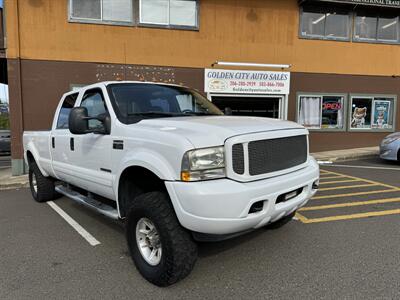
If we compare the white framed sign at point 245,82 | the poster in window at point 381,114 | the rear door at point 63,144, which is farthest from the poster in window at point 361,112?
the rear door at point 63,144

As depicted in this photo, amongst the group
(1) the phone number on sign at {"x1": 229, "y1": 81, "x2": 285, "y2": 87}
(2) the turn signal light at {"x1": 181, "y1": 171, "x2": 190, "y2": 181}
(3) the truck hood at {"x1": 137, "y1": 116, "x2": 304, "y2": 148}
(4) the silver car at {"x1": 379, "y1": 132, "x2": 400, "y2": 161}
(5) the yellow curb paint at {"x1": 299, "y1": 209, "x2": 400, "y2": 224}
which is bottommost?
(5) the yellow curb paint at {"x1": 299, "y1": 209, "x2": 400, "y2": 224}

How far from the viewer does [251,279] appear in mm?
3475

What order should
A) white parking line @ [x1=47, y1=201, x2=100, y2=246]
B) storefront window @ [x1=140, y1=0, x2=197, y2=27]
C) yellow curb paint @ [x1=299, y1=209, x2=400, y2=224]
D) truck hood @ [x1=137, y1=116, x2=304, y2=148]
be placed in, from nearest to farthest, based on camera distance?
1. truck hood @ [x1=137, y1=116, x2=304, y2=148]
2. white parking line @ [x1=47, y1=201, x2=100, y2=246]
3. yellow curb paint @ [x1=299, y1=209, x2=400, y2=224]
4. storefront window @ [x1=140, y1=0, x2=197, y2=27]

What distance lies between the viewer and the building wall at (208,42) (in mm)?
10570

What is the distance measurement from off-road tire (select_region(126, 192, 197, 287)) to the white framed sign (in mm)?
9369

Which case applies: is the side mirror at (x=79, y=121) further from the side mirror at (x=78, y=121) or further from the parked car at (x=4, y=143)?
the parked car at (x=4, y=143)

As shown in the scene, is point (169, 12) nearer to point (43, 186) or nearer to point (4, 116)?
point (43, 186)

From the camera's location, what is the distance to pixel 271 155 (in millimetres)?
3422

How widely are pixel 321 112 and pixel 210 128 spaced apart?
11634 mm

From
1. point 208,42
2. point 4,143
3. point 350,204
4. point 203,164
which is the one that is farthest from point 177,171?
point 4,143

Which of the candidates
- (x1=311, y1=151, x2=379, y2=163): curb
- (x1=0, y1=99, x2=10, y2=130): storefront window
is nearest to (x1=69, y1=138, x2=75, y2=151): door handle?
(x1=311, y1=151, x2=379, y2=163): curb

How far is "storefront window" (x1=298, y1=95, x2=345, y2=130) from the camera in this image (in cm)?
1364

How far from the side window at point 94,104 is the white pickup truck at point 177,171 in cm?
2

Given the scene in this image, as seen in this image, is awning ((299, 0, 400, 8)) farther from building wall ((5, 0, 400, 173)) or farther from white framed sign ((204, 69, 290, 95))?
white framed sign ((204, 69, 290, 95))
